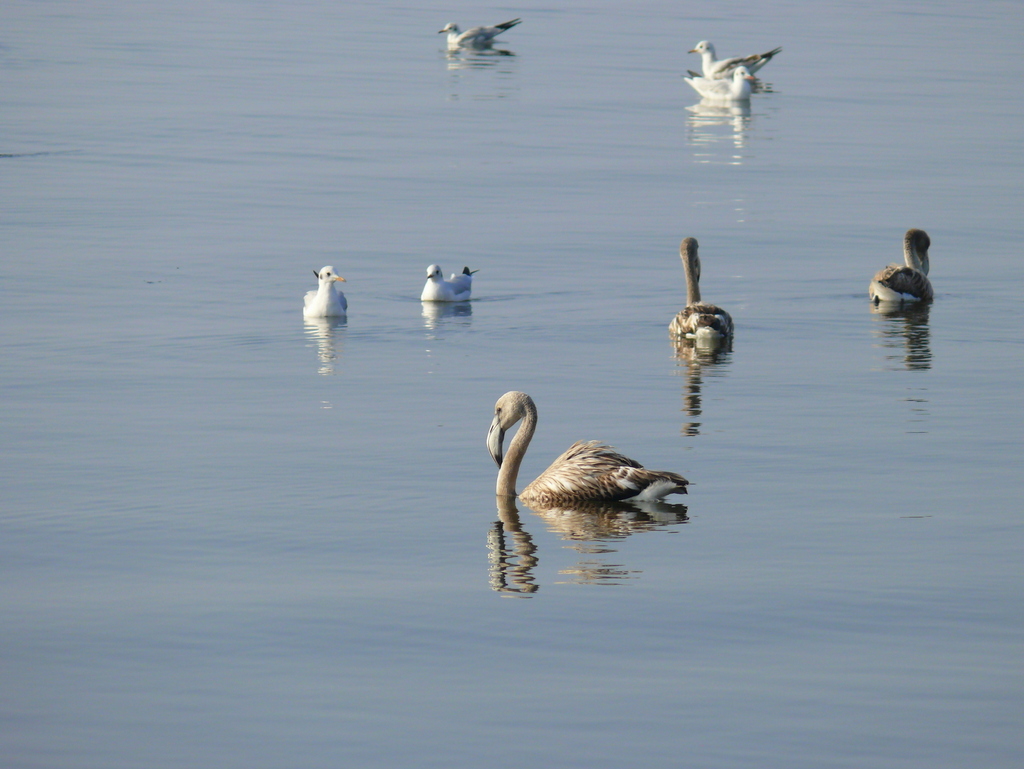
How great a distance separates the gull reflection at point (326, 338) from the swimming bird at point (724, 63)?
1202 inches

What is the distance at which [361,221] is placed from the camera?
27125 millimetres

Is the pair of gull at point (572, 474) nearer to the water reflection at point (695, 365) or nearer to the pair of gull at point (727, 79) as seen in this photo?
the water reflection at point (695, 365)

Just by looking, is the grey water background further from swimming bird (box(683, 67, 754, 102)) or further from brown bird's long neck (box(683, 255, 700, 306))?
swimming bird (box(683, 67, 754, 102))

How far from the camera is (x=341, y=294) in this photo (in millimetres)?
20188

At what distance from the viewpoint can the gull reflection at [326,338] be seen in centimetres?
1766

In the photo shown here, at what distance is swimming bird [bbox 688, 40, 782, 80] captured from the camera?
48688 mm

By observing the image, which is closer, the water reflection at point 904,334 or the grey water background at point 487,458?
the grey water background at point 487,458

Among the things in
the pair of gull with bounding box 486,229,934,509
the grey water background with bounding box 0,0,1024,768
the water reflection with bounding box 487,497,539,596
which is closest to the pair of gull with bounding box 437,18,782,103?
the grey water background with bounding box 0,0,1024,768

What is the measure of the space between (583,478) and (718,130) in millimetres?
29951

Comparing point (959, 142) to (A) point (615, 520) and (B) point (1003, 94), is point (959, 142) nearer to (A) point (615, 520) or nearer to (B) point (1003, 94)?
(B) point (1003, 94)

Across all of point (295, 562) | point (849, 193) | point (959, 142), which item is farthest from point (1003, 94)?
point (295, 562)

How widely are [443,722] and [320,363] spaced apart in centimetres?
983

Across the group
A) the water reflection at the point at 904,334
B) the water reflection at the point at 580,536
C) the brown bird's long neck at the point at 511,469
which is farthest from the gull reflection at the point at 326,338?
the water reflection at the point at 904,334

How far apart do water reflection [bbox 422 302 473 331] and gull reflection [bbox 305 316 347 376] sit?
110cm
